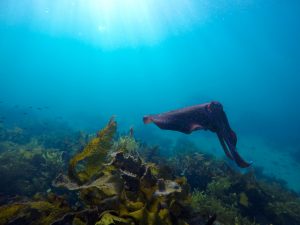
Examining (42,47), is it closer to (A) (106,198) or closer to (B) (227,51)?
(B) (227,51)

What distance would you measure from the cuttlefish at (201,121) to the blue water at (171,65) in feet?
74.7

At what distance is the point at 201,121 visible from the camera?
385 cm

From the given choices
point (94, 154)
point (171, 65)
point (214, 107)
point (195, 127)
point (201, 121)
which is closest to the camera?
point (94, 154)

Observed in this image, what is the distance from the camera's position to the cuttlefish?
3.62m

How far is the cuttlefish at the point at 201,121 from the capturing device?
3.62 meters

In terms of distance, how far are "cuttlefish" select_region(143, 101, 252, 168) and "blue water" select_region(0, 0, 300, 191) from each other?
74.7 feet

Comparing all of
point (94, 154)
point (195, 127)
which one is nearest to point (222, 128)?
point (195, 127)

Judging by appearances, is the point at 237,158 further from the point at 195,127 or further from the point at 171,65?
A: the point at 171,65

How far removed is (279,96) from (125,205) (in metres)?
155

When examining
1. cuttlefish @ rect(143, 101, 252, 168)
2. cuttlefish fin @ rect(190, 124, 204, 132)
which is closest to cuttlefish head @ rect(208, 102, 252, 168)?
cuttlefish @ rect(143, 101, 252, 168)

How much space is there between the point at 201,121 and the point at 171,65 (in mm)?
185561

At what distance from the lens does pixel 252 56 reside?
537ft

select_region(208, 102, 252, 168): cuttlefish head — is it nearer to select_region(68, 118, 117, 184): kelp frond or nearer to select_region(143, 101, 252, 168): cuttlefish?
select_region(143, 101, 252, 168): cuttlefish

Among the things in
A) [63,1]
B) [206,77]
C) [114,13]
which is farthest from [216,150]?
[206,77]
